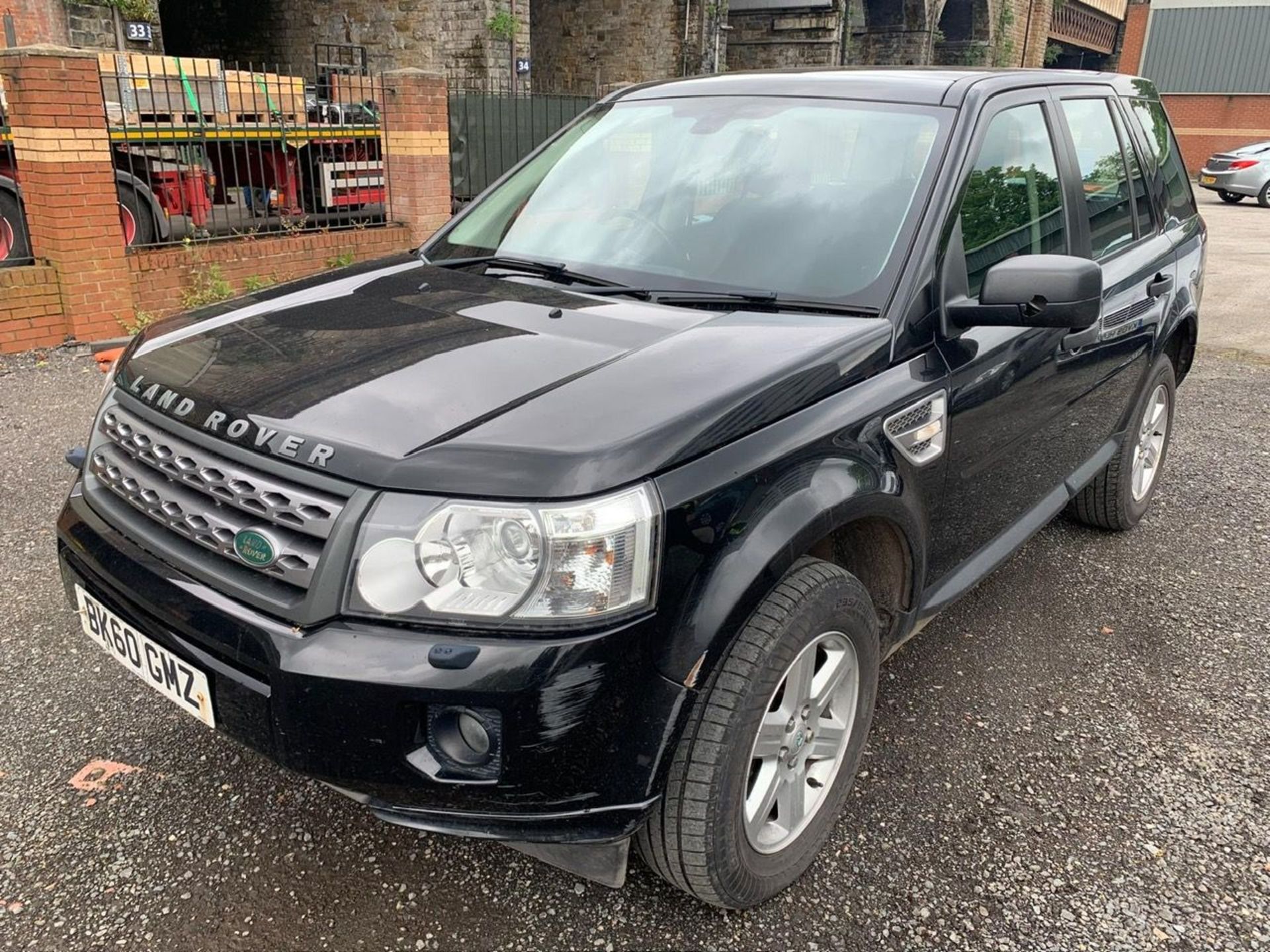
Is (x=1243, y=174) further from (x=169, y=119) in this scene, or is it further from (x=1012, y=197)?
(x=1012, y=197)

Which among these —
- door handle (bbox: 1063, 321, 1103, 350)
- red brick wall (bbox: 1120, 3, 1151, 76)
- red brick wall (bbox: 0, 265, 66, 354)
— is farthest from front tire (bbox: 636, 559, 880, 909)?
red brick wall (bbox: 1120, 3, 1151, 76)

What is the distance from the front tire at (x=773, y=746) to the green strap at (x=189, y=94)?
8456 mm

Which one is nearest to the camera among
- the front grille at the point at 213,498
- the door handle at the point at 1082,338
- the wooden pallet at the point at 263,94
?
the front grille at the point at 213,498

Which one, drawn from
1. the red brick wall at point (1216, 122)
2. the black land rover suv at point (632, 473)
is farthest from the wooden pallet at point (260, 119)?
the red brick wall at point (1216, 122)

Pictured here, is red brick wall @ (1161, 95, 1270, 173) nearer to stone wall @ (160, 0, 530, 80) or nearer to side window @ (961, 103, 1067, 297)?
stone wall @ (160, 0, 530, 80)

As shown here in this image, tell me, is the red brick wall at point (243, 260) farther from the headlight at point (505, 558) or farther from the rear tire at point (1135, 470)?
the headlight at point (505, 558)

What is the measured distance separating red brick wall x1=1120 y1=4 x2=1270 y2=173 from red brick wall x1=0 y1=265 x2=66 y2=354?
4013cm

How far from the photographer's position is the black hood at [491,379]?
1.85 metres

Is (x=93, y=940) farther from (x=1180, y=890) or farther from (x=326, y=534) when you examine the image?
(x=1180, y=890)

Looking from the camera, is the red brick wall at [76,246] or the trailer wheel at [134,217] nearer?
the red brick wall at [76,246]

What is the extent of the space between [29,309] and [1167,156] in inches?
282

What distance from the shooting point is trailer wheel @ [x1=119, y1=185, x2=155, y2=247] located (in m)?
8.19

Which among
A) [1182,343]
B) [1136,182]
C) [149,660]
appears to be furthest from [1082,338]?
[149,660]

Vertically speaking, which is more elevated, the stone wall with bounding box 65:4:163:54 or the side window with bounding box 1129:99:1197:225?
the stone wall with bounding box 65:4:163:54
